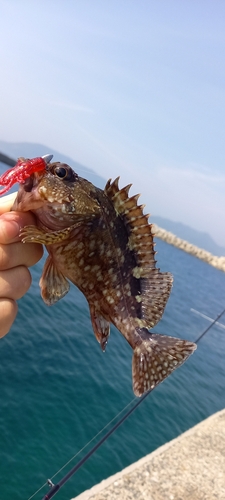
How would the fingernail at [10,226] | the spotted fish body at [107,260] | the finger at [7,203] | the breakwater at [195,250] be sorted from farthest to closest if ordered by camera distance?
1. the breakwater at [195,250]
2. the finger at [7,203]
3. the spotted fish body at [107,260]
4. the fingernail at [10,226]

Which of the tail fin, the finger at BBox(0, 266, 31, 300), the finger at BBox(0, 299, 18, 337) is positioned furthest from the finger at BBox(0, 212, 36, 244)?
the tail fin

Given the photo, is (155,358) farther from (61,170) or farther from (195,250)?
(195,250)

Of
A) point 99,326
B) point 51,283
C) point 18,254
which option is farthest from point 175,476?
point 18,254

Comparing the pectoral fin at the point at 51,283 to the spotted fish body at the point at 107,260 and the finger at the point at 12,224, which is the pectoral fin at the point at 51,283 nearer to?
the spotted fish body at the point at 107,260

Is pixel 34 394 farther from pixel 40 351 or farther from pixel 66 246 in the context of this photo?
pixel 66 246

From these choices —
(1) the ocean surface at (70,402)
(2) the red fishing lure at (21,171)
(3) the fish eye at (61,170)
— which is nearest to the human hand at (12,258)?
(2) the red fishing lure at (21,171)
